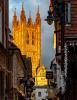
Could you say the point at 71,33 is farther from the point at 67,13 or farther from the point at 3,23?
the point at 3,23

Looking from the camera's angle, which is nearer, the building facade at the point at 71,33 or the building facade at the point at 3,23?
the building facade at the point at 71,33

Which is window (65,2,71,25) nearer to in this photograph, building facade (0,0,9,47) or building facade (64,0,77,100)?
building facade (64,0,77,100)

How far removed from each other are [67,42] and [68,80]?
3930 mm

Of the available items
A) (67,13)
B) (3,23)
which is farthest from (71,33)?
(3,23)

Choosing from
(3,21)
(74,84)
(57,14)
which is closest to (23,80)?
(3,21)

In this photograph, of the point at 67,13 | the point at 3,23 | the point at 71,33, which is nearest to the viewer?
the point at 71,33

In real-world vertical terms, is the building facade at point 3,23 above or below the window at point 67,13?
below

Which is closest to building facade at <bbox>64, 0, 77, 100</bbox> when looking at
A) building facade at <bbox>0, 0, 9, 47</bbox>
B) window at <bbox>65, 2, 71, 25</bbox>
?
window at <bbox>65, 2, 71, 25</bbox>

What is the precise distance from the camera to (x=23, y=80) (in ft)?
218

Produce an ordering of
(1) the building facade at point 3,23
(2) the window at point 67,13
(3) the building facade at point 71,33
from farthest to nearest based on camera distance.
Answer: (1) the building facade at point 3,23 < (2) the window at point 67,13 < (3) the building facade at point 71,33

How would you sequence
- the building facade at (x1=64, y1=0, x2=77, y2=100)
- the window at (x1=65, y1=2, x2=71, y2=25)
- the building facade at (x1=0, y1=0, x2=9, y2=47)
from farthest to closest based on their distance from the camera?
1. the building facade at (x1=0, y1=0, x2=9, y2=47)
2. the window at (x1=65, y1=2, x2=71, y2=25)
3. the building facade at (x1=64, y1=0, x2=77, y2=100)

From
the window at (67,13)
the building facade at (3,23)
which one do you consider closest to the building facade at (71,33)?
the window at (67,13)

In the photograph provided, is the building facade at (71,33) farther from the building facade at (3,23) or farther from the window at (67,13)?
the building facade at (3,23)

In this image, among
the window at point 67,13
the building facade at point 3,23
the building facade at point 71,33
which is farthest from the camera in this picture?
the building facade at point 3,23
